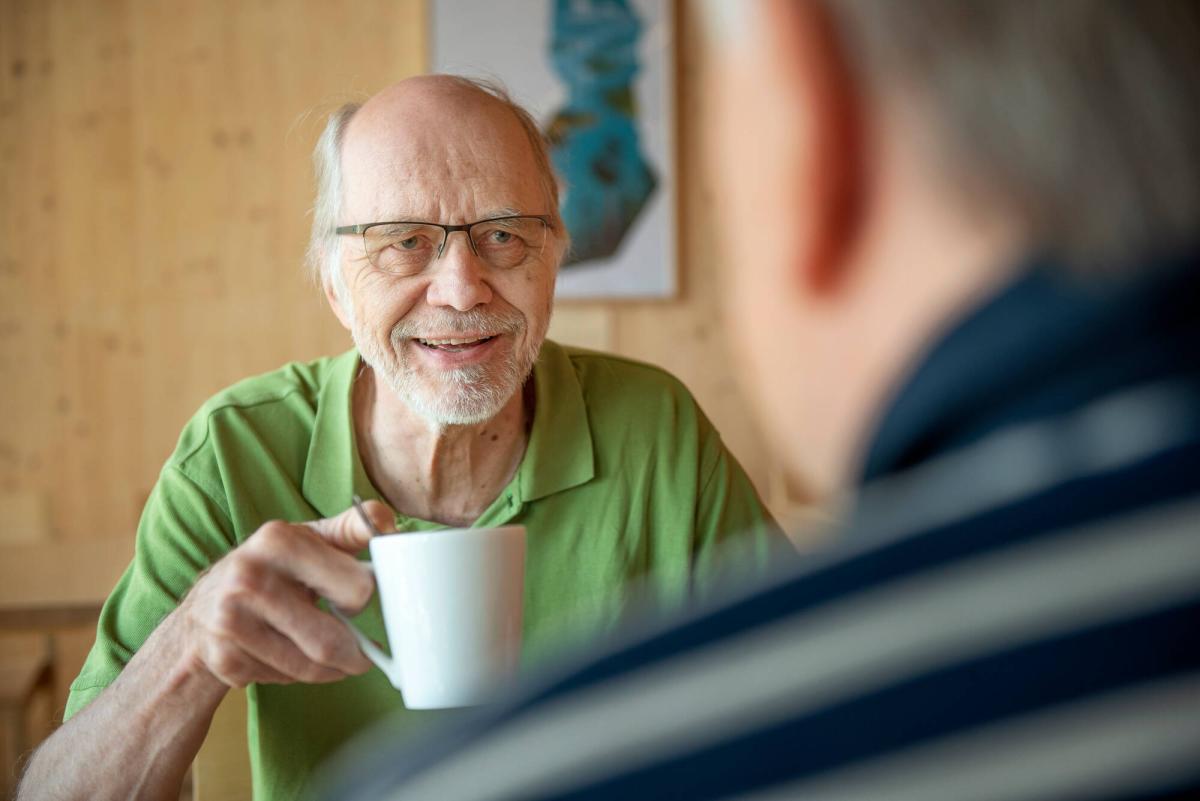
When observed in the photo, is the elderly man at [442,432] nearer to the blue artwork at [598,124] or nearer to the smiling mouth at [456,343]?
the smiling mouth at [456,343]

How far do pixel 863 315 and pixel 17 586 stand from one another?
2.20 meters

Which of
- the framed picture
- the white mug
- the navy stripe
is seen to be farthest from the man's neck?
the framed picture

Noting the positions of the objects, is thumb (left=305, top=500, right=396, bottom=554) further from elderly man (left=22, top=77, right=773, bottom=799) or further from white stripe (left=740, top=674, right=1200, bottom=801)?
white stripe (left=740, top=674, right=1200, bottom=801)

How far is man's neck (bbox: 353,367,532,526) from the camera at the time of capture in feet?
4.46

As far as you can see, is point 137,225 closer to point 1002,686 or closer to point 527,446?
point 527,446

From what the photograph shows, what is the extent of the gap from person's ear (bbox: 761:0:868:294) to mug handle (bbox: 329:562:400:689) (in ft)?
1.77

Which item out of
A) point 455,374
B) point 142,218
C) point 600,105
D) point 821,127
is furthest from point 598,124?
point 821,127

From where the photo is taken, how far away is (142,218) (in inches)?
154

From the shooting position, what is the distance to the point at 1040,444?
32cm

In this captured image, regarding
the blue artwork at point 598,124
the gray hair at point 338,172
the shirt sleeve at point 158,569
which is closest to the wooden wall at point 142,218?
the blue artwork at point 598,124

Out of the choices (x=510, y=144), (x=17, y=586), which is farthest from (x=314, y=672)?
(x=17, y=586)

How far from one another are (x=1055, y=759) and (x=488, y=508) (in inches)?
42.8

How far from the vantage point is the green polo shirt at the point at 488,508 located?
1193mm

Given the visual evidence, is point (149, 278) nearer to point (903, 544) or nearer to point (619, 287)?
point (619, 287)
